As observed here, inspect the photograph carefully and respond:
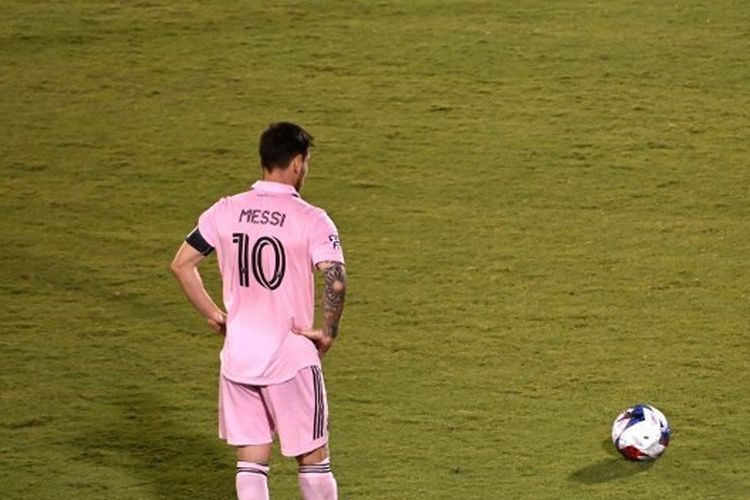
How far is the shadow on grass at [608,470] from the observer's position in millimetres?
6219

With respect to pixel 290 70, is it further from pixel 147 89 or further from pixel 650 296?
pixel 650 296

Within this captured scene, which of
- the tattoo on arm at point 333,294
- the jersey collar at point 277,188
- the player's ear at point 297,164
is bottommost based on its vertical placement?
the tattoo on arm at point 333,294

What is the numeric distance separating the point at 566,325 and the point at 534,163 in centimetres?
187

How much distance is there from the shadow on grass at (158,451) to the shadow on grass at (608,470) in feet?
4.70

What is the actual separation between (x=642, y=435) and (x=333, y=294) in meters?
1.82

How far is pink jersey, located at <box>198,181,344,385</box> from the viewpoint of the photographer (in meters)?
4.99

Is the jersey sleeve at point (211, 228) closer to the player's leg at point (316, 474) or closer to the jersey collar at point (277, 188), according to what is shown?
the jersey collar at point (277, 188)

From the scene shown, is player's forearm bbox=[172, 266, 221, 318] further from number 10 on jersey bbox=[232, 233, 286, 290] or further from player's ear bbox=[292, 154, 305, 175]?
player's ear bbox=[292, 154, 305, 175]

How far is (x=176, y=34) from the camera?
10953 mm

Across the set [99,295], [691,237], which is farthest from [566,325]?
[99,295]

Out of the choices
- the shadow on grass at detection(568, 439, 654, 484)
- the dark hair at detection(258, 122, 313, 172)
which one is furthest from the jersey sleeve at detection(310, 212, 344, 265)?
the shadow on grass at detection(568, 439, 654, 484)

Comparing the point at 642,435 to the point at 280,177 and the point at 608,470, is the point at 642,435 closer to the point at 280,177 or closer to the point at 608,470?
the point at 608,470

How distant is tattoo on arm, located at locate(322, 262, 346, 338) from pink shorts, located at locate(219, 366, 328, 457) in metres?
0.16

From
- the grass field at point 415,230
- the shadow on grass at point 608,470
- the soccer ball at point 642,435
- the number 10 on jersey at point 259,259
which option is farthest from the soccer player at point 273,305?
the soccer ball at point 642,435
